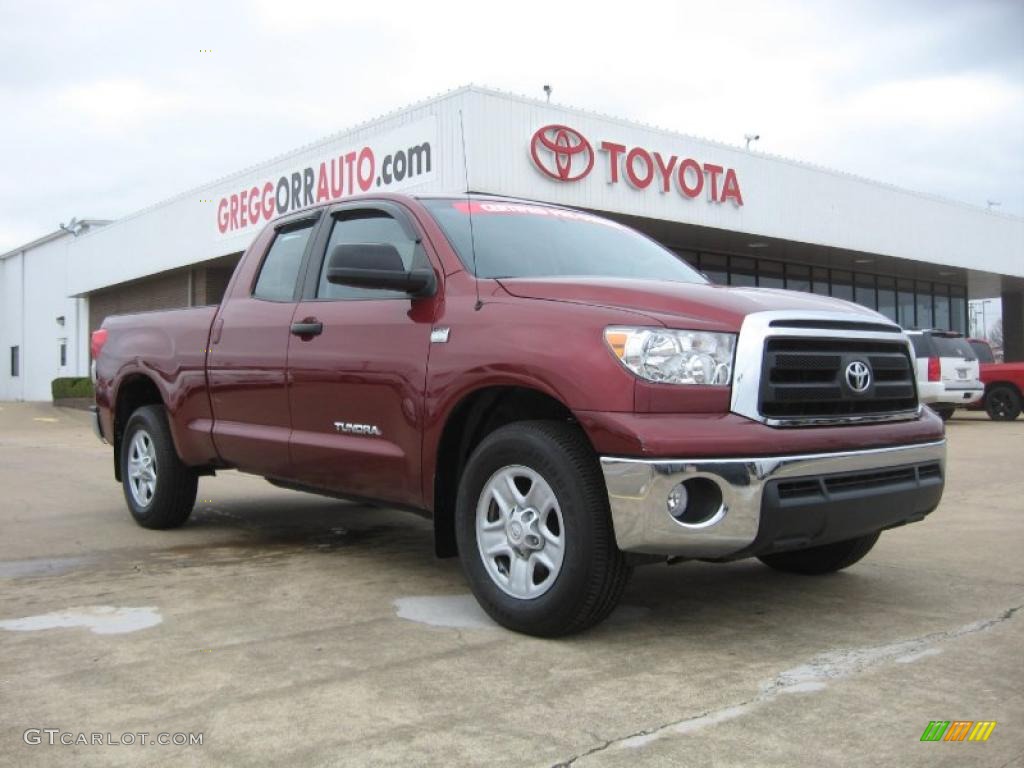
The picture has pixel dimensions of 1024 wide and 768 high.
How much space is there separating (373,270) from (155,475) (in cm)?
292

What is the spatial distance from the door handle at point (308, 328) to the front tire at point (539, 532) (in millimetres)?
1364

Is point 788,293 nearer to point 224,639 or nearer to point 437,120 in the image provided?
point 224,639

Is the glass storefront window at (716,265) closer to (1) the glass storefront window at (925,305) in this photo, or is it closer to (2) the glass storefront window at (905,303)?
(2) the glass storefront window at (905,303)

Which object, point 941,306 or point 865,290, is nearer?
point 865,290

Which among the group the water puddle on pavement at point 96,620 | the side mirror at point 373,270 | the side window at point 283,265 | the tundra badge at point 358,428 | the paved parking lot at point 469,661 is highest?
the side window at point 283,265

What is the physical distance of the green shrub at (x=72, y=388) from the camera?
2580 centimetres

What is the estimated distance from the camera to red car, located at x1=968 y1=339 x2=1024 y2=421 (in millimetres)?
19203

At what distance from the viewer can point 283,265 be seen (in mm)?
5750

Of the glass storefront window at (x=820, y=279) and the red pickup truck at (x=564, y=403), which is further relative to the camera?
the glass storefront window at (x=820, y=279)

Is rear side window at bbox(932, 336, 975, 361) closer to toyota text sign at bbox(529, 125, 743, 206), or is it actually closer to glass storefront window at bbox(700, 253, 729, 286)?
toyota text sign at bbox(529, 125, 743, 206)

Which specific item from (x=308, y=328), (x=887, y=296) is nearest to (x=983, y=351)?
(x=887, y=296)

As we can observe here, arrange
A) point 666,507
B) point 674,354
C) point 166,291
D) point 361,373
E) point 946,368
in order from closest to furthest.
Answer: point 666,507
point 674,354
point 361,373
point 946,368
point 166,291

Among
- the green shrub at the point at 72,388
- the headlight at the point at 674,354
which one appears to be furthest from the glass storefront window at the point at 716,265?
the headlight at the point at 674,354

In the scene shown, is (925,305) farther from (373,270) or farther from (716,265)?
(373,270)
